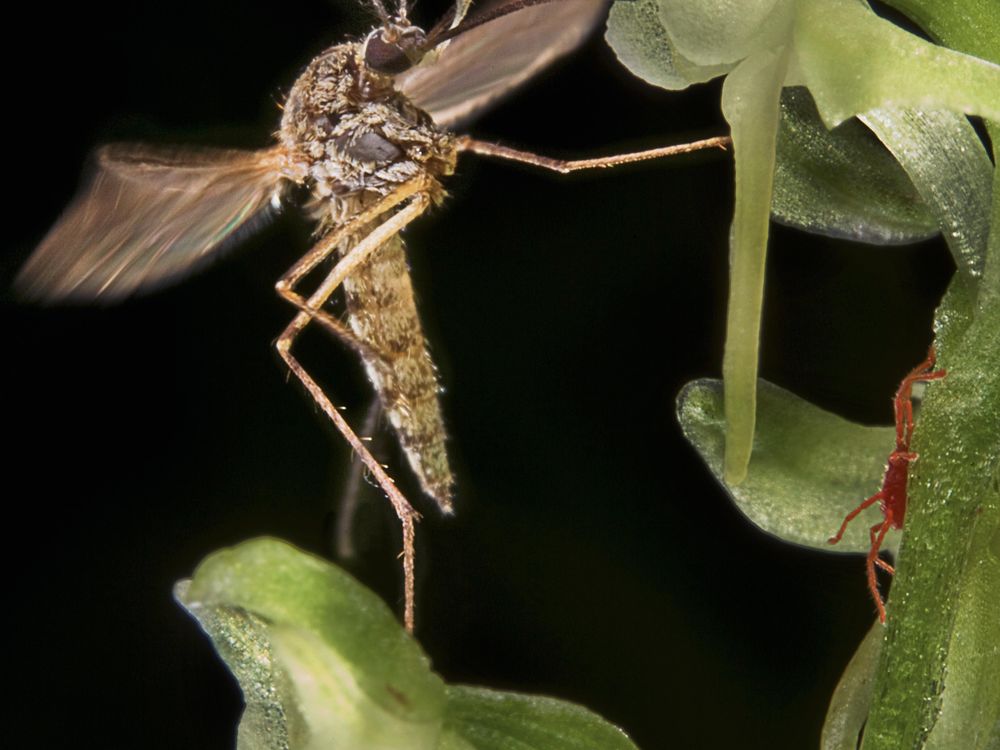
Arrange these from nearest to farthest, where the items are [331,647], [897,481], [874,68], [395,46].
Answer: [331,647]
[874,68]
[897,481]
[395,46]

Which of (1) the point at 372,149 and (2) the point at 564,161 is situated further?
(2) the point at 564,161

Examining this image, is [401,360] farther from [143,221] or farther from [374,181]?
[143,221]

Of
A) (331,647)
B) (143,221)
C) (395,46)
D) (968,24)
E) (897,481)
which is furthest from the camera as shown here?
(395,46)

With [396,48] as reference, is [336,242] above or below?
below


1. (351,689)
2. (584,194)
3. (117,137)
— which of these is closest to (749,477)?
(351,689)

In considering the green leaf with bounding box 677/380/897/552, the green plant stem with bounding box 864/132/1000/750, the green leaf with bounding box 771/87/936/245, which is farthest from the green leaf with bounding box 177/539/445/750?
the green leaf with bounding box 771/87/936/245

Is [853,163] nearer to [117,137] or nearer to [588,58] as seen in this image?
[117,137]

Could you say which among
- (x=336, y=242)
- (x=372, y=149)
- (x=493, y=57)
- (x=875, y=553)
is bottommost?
(x=875, y=553)

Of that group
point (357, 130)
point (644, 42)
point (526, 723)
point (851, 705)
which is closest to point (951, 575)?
point (851, 705)
